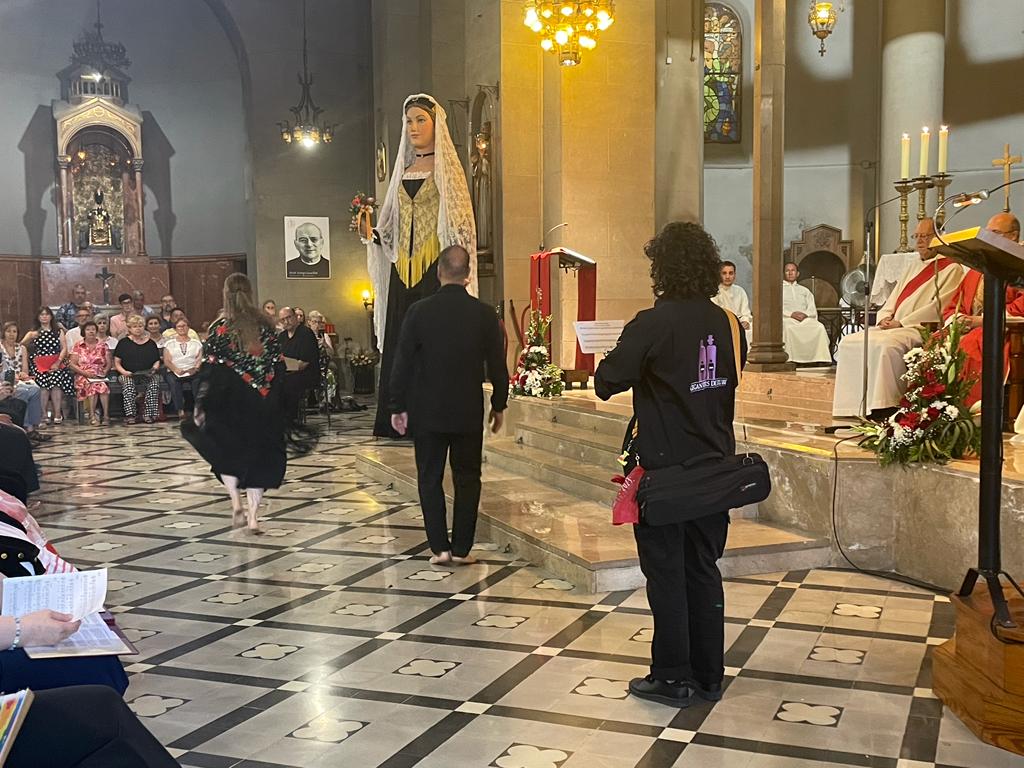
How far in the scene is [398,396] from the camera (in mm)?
A: 5379

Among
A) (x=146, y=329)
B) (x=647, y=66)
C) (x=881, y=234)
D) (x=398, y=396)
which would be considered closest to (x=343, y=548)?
(x=398, y=396)

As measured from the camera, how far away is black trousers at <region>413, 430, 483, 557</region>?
5.45 metres

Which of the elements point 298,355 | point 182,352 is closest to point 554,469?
point 298,355

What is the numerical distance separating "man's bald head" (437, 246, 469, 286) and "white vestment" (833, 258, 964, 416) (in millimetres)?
2423

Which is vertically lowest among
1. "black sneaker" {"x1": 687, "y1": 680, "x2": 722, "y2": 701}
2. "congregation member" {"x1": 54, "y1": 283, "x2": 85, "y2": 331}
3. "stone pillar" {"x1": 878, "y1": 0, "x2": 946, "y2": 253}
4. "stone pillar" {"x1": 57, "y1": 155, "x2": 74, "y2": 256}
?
"black sneaker" {"x1": 687, "y1": 680, "x2": 722, "y2": 701}

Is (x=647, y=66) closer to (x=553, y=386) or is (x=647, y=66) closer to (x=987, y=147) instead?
(x=553, y=386)

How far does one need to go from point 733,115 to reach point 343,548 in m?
13.9

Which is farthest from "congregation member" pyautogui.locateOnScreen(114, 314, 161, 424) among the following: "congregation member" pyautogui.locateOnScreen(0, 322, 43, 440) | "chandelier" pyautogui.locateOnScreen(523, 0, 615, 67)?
"chandelier" pyautogui.locateOnScreen(523, 0, 615, 67)

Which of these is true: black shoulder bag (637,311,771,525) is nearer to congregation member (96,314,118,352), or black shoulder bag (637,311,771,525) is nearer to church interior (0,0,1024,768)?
church interior (0,0,1024,768)

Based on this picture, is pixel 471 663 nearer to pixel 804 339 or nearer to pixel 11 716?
pixel 11 716

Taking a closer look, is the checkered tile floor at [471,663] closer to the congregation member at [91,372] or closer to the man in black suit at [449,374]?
the man in black suit at [449,374]

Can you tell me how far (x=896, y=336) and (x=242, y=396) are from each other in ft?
12.9

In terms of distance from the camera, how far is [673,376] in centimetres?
353

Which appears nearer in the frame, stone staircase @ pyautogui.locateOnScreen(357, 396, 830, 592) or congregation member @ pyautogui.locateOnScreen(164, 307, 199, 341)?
stone staircase @ pyautogui.locateOnScreen(357, 396, 830, 592)
